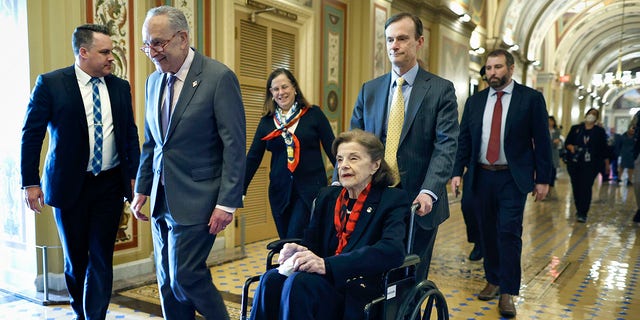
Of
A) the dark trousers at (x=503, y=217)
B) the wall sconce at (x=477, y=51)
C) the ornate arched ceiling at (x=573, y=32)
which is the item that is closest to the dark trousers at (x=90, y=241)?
the dark trousers at (x=503, y=217)

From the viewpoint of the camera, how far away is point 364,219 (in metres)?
2.19

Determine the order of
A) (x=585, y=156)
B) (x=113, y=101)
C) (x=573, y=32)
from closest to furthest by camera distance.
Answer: (x=113, y=101), (x=585, y=156), (x=573, y=32)

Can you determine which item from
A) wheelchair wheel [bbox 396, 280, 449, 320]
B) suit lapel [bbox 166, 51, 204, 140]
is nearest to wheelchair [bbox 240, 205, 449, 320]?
wheelchair wheel [bbox 396, 280, 449, 320]

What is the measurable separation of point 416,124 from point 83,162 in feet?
5.80

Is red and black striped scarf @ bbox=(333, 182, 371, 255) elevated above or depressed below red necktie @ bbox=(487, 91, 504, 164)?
below

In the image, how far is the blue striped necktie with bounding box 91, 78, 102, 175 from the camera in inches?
114

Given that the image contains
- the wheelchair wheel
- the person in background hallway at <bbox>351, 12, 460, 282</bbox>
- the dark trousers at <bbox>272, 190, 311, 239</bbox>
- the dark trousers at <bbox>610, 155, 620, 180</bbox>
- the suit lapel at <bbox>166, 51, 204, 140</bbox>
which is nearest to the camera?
the wheelchair wheel

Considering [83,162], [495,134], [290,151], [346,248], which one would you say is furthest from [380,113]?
[83,162]

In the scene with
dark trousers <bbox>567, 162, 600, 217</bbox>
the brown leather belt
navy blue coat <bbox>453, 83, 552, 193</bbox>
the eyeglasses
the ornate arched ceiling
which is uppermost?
the ornate arched ceiling

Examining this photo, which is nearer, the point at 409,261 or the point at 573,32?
the point at 409,261

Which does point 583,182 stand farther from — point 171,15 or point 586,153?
point 171,15

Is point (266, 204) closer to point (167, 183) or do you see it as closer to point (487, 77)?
point (487, 77)

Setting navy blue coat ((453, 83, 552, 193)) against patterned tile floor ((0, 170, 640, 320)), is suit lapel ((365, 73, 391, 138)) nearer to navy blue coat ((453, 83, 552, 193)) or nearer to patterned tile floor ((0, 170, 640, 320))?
navy blue coat ((453, 83, 552, 193))

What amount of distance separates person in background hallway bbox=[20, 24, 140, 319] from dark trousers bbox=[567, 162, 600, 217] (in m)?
6.96
